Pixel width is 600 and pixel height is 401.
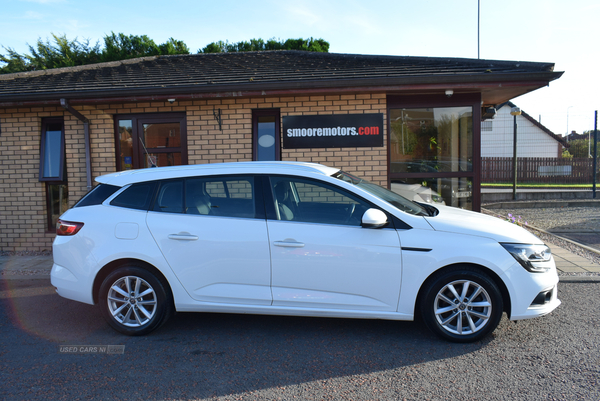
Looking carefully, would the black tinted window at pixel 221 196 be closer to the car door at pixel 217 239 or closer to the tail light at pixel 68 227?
the car door at pixel 217 239

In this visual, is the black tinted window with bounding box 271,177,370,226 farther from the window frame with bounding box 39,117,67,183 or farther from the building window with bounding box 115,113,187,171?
the window frame with bounding box 39,117,67,183

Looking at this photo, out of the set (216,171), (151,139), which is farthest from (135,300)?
(151,139)

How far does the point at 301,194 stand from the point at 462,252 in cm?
151

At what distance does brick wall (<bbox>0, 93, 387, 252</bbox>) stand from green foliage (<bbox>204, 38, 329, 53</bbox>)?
78.0 feet

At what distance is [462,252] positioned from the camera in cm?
356

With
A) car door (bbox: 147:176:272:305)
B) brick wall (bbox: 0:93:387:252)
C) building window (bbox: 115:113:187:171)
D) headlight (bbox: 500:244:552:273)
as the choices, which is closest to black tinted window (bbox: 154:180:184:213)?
car door (bbox: 147:176:272:305)

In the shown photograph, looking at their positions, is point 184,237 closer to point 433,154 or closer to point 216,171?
point 216,171

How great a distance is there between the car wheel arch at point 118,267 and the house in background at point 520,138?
30.3 meters

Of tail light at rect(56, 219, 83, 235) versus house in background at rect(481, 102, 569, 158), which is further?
house in background at rect(481, 102, 569, 158)

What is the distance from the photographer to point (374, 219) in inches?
140

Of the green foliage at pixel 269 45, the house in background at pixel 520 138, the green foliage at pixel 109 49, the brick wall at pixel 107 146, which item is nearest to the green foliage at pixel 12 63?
the green foliage at pixel 109 49

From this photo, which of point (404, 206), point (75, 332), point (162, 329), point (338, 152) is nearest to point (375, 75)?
point (338, 152)

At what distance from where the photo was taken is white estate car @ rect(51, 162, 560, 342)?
3.61 metres

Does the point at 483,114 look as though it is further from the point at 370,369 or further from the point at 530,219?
the point at 370,369
